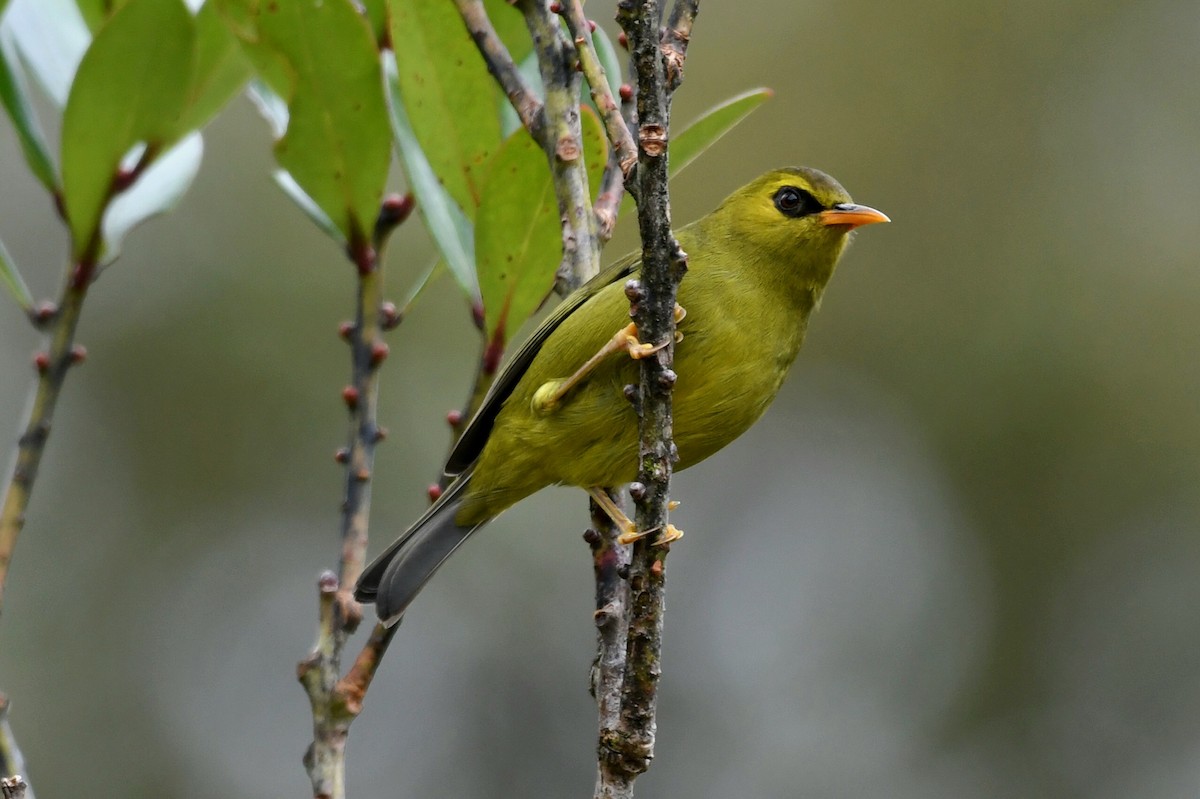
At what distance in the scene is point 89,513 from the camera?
8281 mm

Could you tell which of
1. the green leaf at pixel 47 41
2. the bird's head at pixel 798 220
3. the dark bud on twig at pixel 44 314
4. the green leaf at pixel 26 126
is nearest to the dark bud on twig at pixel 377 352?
the dark bud on twig at pixel 44 314

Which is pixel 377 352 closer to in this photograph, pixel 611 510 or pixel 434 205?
pixel 434 205

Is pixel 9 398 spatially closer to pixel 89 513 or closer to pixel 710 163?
pixel 89 513

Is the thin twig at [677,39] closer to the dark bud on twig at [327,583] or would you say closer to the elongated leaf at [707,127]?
the elongated leaf at [707,127]

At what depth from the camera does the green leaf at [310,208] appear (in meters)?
2.70

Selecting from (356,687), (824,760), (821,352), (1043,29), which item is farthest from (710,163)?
(356,687)

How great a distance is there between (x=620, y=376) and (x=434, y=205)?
611mm

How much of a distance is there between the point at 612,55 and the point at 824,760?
238 inches

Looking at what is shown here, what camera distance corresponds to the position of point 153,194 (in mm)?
2939

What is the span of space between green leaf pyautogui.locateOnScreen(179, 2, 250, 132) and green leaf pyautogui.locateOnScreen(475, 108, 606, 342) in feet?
2.20

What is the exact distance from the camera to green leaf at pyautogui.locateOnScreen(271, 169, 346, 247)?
270 centimetres

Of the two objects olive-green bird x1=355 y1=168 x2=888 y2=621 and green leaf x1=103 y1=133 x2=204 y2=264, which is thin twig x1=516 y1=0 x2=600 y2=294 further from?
green leaf x1=103 y1=133 x2=204 y2=264

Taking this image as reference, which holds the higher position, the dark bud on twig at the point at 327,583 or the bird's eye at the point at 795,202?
the bird's eye at the point at 795,202

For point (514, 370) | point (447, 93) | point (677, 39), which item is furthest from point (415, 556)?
point (677, 39)
